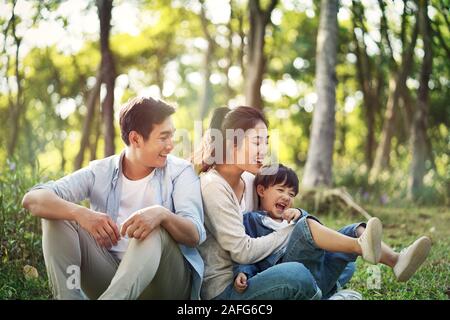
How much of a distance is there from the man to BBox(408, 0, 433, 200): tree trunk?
4.79 meters

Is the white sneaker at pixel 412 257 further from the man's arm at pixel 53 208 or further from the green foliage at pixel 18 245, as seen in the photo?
the green foliage at pixel 18 245

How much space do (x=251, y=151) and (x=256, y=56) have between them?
16.3ft

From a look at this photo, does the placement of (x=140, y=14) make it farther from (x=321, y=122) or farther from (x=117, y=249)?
(x=117, y=249)

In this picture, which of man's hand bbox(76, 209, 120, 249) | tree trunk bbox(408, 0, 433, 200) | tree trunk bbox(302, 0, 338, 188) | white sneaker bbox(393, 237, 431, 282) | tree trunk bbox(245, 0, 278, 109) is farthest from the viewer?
tree trunk bbox(245, 0, 278, 109)

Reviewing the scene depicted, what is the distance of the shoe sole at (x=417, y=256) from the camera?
246cm

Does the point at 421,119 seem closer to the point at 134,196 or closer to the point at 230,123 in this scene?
the point at 230,123

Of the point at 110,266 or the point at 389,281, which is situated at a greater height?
the point at 110,266

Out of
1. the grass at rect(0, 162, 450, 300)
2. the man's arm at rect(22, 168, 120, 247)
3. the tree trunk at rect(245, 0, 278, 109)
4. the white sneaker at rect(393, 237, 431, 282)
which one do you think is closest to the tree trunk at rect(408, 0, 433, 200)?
the tree trunk at rect(245, 0, 278, 109)

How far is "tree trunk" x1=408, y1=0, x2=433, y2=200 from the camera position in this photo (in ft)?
22.7

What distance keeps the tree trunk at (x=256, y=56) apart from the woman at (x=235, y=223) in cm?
472

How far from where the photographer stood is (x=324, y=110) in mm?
6230

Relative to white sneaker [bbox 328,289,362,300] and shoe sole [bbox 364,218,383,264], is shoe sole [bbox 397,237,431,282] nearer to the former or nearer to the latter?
shoe sole [bbox 364,218,383,264]

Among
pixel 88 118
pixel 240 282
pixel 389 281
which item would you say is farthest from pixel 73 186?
pixel 88 118
